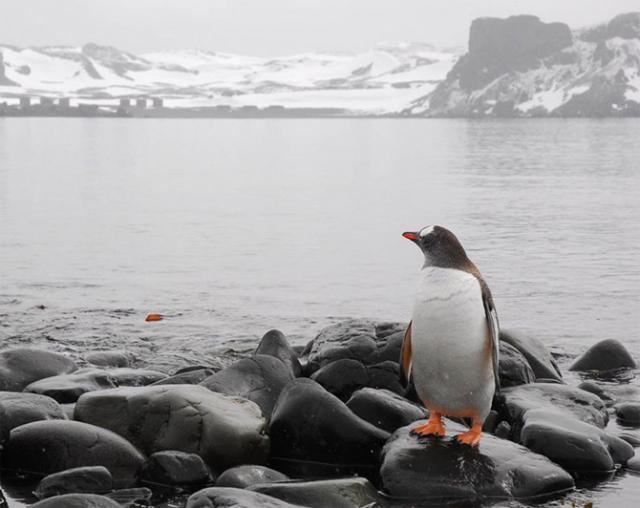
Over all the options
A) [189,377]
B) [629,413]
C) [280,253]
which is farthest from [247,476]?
[280,253]

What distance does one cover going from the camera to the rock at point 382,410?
27.9 feet

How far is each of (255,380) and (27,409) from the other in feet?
6.37

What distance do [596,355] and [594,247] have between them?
1065 centimetres

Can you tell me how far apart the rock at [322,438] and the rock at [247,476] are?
1.87 ft

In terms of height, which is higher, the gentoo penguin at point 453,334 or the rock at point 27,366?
the gentoo penguin at point 453,334

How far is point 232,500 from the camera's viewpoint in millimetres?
6488

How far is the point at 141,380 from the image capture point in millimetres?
9758

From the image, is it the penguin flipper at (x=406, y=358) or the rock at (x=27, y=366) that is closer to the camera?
the penguin flipper at (x=406, y=358)

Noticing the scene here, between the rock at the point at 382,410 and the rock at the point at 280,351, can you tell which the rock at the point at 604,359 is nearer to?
the rock at the point at 280,351

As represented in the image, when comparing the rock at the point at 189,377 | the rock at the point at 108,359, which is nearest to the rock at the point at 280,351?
the rock at the point at 189,377

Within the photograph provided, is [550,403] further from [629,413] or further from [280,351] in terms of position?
[280,351]

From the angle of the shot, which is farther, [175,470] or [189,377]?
[189,377]

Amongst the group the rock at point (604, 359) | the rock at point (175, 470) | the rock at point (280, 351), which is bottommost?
the rock at point (604, 359)

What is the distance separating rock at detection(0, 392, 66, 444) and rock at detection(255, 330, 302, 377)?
8.06 ft
